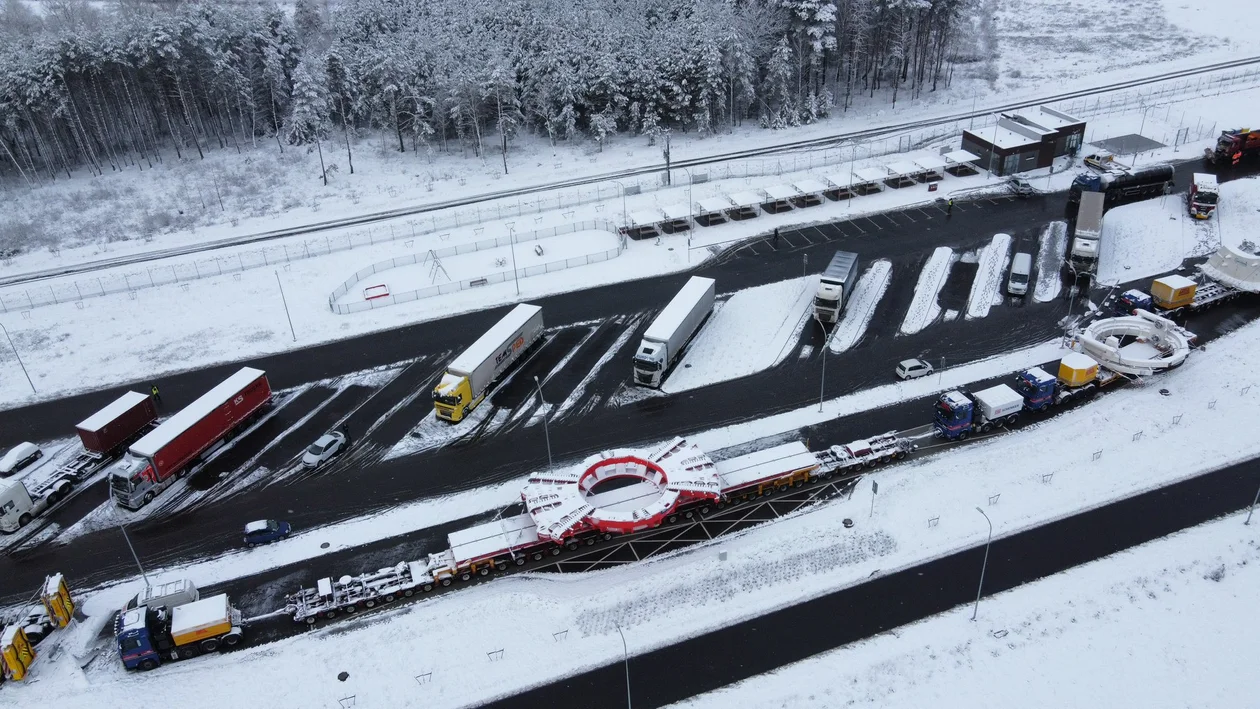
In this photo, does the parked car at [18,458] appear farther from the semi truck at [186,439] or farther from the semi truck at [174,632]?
the semi truck at [174,632]

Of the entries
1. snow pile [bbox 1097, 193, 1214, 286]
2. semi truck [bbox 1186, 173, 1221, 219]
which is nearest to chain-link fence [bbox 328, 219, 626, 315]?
snow pile [bbox 1097, 193, 1214, 286]

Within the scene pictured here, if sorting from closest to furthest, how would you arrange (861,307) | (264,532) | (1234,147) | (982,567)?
1. (982,567)
2. (264,532)
3. (861,307)
4. (1234,147)

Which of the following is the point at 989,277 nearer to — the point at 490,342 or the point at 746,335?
the point at 746,335

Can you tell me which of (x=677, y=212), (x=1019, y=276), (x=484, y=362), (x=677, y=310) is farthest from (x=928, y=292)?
(x=484, y=362)

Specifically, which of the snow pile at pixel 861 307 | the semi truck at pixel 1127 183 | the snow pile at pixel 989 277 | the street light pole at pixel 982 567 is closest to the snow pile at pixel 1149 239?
the semi truck at pixel 1127 183

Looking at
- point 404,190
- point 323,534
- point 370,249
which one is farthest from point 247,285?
point 323,534

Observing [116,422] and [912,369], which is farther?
[912,369]
